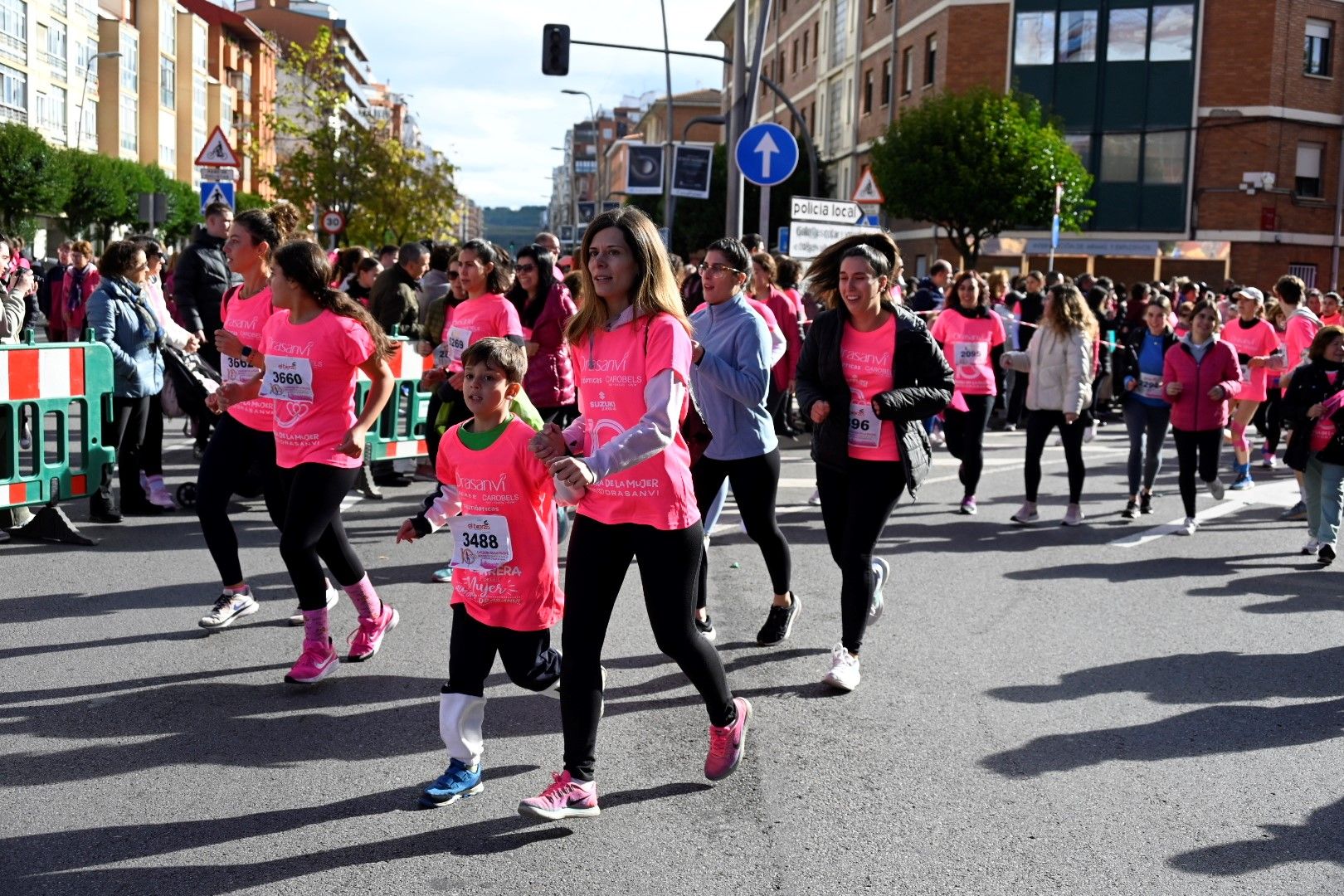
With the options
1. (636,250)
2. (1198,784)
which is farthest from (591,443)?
(1198,784)

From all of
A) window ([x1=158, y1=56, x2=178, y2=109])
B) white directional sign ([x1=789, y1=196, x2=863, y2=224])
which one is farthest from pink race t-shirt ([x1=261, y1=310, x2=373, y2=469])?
window ([x1=158, y1=56, x2=178, y2=109])

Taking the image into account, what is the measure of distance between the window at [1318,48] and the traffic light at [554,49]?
25.2m

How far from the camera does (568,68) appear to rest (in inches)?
968

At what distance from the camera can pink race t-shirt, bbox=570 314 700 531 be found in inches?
165

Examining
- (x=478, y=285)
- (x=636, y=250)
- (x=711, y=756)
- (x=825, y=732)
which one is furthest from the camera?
(x=478, y=285)

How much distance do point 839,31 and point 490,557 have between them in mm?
51875

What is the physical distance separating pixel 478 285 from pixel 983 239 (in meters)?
34.6

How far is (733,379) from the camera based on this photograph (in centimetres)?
606

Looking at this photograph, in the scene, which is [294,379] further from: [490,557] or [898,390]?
[898,390]

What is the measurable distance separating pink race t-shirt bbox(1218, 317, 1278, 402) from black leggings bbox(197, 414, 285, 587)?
9494 mm

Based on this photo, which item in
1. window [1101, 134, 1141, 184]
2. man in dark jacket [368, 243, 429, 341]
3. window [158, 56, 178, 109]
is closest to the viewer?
man in dark jacket [368, 243, 429, 341]

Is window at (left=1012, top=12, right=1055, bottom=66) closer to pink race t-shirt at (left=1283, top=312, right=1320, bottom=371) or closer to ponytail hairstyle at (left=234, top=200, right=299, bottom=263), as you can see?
pink race t-shirt at (left=1283, top=312, right=1320, bottom=371)

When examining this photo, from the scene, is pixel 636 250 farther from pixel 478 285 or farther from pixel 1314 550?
pixel 1314 550

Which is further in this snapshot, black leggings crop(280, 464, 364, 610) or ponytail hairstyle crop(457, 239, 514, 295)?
ponytail hairstyle crop(457, 239, 514, 295)
